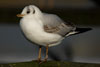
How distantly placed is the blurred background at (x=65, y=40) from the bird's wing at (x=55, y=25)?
6.75ft

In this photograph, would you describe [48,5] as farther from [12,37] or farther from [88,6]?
[12,37]

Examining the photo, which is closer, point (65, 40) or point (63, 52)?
point (63, 52)

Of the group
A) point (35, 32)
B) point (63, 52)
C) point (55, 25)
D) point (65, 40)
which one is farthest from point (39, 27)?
point (65, 40)

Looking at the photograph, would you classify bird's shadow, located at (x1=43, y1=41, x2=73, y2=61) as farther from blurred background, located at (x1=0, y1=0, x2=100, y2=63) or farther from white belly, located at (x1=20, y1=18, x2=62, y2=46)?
white belly, located at (x1=20, y1=18, x2=62, y2=46)

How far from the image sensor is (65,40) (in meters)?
8.41

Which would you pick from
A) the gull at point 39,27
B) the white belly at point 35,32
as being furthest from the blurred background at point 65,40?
the white belly at point 35,32

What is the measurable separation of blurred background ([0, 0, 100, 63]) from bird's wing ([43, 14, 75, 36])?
6.75 ft

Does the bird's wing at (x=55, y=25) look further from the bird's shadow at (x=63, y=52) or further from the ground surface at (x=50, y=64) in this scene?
the bird's shadow at (x=63, y=52)

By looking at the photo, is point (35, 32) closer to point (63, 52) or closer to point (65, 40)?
point (63, 52)

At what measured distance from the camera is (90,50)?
25.8ft

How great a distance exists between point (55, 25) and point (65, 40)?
12.3 ft

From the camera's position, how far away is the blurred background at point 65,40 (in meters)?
7.20

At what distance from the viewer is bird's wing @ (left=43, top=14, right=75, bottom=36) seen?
454 centimetres

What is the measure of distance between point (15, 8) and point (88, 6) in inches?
89.0
